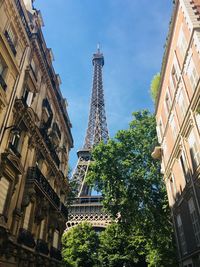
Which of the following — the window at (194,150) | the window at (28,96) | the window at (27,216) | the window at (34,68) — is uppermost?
the window at (34,68)

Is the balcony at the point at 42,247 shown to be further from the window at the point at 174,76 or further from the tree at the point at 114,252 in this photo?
the tree at the point at 114,252

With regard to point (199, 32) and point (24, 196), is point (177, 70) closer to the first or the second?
point (199, 32)

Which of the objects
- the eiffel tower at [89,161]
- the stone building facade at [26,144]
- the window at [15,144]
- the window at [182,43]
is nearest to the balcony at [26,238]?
the stone building facade at [26,144]

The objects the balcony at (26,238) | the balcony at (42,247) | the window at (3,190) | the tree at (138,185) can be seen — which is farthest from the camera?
the tree at (138,185)

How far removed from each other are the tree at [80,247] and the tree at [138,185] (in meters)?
16.2

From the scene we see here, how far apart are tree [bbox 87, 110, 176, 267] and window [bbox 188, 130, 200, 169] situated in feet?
38.8

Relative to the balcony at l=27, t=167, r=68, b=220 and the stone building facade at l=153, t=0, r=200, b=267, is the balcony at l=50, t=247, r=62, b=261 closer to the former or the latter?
the balcony at l=27, t=167, r=68, b=220

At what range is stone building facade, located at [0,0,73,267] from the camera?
13.3 meters

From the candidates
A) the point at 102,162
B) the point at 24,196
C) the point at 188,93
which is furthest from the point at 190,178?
the point at 102,162

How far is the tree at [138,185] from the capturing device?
89.0 ft

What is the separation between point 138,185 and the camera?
28.2 meters

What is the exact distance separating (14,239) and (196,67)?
504 inches

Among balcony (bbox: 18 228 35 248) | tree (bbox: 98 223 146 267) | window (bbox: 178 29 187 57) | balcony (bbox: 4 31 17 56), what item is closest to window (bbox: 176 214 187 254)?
balcony (bbox: 18 228 35 248)

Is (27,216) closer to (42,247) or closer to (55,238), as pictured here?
(42,247)
